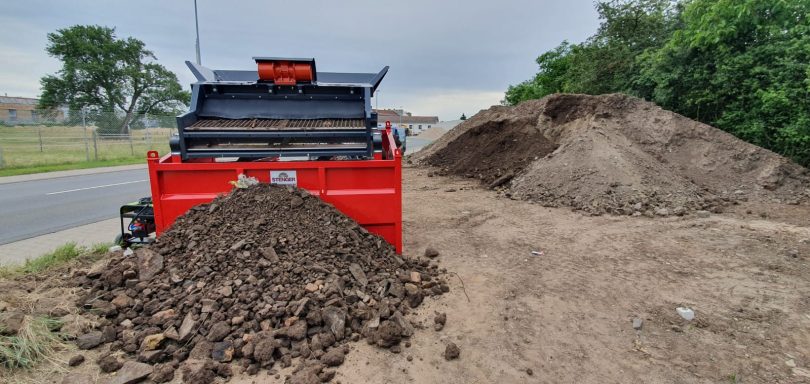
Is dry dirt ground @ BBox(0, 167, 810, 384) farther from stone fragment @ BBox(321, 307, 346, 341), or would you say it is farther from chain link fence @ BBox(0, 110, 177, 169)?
chain link fence @ BBox(0, 110, 177, 169)

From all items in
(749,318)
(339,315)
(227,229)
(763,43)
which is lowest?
(749,318)

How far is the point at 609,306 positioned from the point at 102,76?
44821 mm

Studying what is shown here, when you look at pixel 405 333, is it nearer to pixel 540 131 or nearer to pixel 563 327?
pixel 563 327

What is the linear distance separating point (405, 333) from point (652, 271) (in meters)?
3.10

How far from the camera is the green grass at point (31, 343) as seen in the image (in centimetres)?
238

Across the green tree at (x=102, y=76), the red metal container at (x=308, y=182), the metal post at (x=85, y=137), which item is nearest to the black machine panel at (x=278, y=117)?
the red metal container at (x=308, y=182)

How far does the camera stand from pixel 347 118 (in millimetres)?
4523

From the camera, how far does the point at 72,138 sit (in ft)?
60.6

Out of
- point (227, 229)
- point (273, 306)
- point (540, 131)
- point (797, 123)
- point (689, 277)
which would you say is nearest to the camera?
point (273, 306)

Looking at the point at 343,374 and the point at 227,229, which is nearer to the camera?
the point at 343,374

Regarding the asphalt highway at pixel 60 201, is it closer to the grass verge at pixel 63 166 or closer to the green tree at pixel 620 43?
the grass verge at pixel 63 166

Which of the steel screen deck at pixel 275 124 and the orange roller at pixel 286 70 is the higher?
the orange roller at pixel 286 70

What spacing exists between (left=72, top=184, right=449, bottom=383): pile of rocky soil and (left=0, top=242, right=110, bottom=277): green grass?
3.98ft

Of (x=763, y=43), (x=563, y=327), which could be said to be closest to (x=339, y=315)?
(x=563, y=327)
